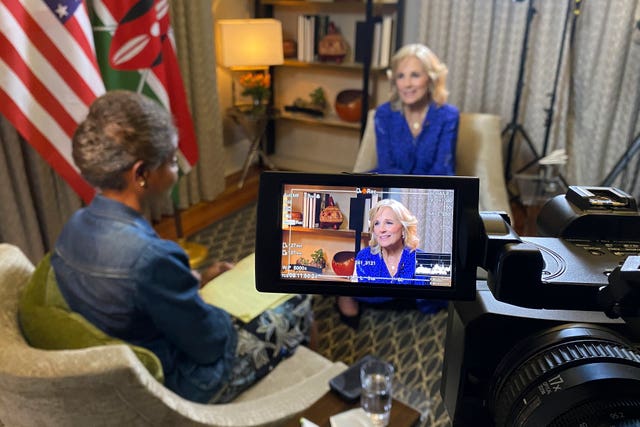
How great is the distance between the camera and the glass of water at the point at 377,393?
3.65 feet

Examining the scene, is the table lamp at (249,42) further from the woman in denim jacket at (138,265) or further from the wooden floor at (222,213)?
the woman in denim jacket at (138,265)

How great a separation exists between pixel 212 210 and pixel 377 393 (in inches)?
95.5

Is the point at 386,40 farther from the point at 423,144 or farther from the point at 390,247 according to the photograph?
the point at 390,247

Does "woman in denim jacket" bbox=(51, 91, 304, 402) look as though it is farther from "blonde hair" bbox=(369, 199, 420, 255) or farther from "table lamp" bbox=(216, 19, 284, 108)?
"table lamp" bbox=(216, 19, 284, 108)

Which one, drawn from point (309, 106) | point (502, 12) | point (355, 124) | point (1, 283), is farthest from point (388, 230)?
point (309, 106)

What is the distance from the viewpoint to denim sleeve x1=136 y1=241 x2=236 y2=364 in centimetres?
110

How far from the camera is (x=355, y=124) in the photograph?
3562 mm

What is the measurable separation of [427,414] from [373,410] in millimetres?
682

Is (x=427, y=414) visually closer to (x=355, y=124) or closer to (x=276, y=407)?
(x=276, y=407)

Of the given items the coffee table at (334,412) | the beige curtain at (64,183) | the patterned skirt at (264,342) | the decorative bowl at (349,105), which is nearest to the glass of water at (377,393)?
the coffee table at (334,412)

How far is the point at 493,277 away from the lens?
493mm

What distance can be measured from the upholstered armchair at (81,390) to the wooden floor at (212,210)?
78.4 inches

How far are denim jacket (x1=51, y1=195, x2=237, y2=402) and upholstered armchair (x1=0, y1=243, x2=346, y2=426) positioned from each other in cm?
14

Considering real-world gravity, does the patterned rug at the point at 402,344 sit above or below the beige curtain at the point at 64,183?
below
